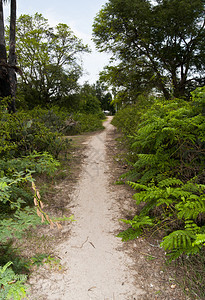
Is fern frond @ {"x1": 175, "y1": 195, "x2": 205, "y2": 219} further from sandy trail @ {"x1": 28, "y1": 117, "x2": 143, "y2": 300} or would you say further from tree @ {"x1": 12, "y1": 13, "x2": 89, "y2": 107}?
tree @ {"x1": 12, "y1": 13, "x2": 89, "y2": 107}

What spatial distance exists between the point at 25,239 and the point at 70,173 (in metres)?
2.45

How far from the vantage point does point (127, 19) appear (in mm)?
11219

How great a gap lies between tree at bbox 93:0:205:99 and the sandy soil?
9.62 m

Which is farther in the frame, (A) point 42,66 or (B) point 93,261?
(A) point 42,66

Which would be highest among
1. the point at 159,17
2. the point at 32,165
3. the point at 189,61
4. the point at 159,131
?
the point at 159,17

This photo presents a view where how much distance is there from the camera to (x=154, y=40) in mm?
11531

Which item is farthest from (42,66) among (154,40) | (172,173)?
(172,173)

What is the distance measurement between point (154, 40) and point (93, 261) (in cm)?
1263

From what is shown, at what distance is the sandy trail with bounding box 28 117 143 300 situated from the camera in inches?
73.4

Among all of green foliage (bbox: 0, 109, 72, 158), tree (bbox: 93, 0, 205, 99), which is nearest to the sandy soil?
green foliage (bbox: 0, 109, 72, 158)

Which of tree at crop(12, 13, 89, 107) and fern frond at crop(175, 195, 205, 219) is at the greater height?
tree at crop(12, 13, 89, 107)

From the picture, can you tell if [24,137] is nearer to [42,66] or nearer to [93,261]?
[93,261]

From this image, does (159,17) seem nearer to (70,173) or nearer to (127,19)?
(127,19)

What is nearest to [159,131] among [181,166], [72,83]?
[181,166]
